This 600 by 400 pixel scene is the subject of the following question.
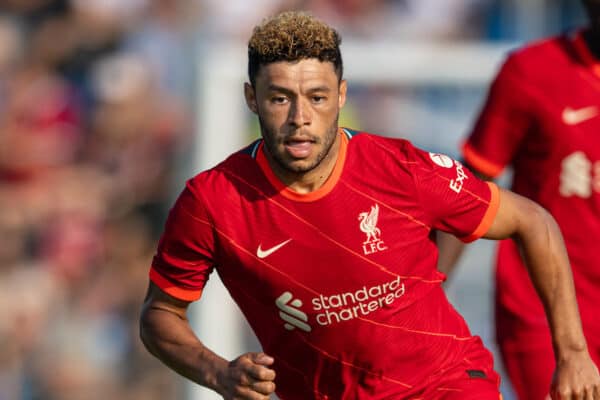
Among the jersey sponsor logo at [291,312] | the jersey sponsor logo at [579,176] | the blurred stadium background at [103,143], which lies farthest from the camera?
the blurred stadium background at [103,143]

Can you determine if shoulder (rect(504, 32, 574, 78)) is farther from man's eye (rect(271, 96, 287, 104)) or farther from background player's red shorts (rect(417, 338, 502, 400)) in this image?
man's eye (rect(271, 96, 287, 104))

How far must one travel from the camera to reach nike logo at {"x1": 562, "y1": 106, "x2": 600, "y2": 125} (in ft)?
18.1

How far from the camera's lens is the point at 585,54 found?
561 centimetres

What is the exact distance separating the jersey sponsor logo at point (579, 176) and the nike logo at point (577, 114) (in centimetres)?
14

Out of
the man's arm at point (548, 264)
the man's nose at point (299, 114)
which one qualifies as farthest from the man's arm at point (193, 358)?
the man's arm at point (548, 264)

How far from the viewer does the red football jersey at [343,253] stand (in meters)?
4.18

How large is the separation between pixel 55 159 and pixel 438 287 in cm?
573

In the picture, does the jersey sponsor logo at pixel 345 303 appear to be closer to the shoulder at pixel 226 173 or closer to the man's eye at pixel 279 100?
the shoulder at pixel 226 173

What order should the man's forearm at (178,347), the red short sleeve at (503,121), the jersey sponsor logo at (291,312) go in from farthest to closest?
the red short sleeve at (503,121), the jersey sponsor logo at (291,312), the man's forearm at (178,347)

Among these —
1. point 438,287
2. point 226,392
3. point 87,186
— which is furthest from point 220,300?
point 226,392

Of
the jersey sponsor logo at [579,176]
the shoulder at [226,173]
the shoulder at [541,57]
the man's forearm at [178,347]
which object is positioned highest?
the shoulder at [541,57]

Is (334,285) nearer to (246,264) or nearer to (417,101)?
(246,264)

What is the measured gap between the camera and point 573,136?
5492 millimetres

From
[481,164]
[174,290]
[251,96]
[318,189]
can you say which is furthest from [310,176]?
[481,164]
